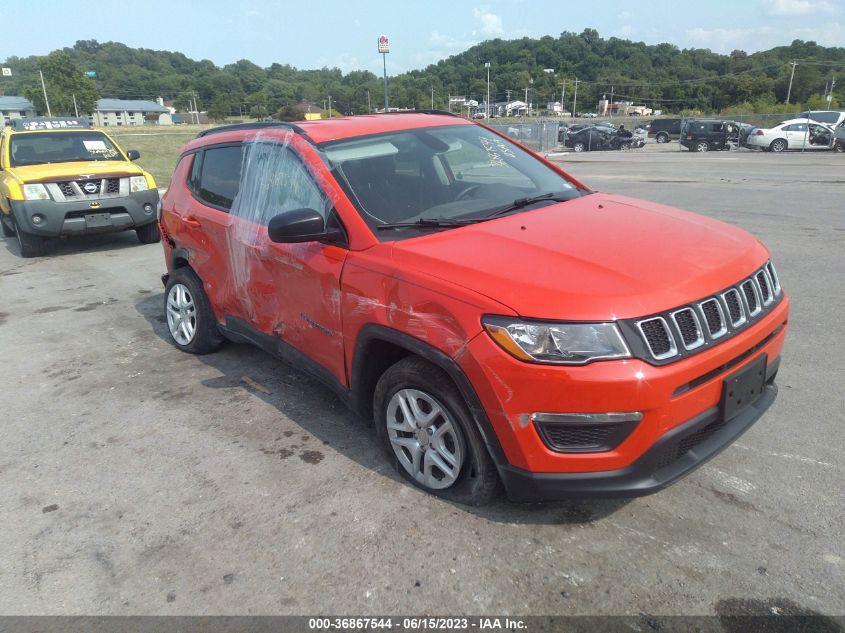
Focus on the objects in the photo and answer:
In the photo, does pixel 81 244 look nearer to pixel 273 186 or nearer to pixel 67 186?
pixel 67 186

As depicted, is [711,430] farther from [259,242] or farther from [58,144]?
[58,144]

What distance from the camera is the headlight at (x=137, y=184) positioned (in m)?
9.16

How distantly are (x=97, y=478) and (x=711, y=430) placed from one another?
3071mm

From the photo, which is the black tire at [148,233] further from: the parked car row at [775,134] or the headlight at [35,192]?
the parked car row at [775,134]

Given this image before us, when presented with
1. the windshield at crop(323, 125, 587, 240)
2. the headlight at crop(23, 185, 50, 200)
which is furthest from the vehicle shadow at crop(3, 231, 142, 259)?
the windshield at crop(323, 125, 587, 240)

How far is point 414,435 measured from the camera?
293 centimetres

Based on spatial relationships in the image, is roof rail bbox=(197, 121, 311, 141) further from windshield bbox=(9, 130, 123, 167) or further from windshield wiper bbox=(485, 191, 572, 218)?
windshield bbox=(9, 130, 123, 167)

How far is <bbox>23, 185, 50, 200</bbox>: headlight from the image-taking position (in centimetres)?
841

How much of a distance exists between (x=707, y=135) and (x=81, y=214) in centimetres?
3179

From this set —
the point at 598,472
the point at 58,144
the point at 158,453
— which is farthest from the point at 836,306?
the point at 58,144

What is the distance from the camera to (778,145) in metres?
28.5

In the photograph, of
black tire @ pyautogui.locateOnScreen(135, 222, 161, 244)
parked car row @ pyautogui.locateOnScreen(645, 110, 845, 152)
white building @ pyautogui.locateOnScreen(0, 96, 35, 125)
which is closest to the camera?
black tire @ pyautogui.locateOnScreen(135, 222, 161, 244)

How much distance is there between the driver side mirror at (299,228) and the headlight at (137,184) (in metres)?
7.29

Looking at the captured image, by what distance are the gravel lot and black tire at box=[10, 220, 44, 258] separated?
5069mm
